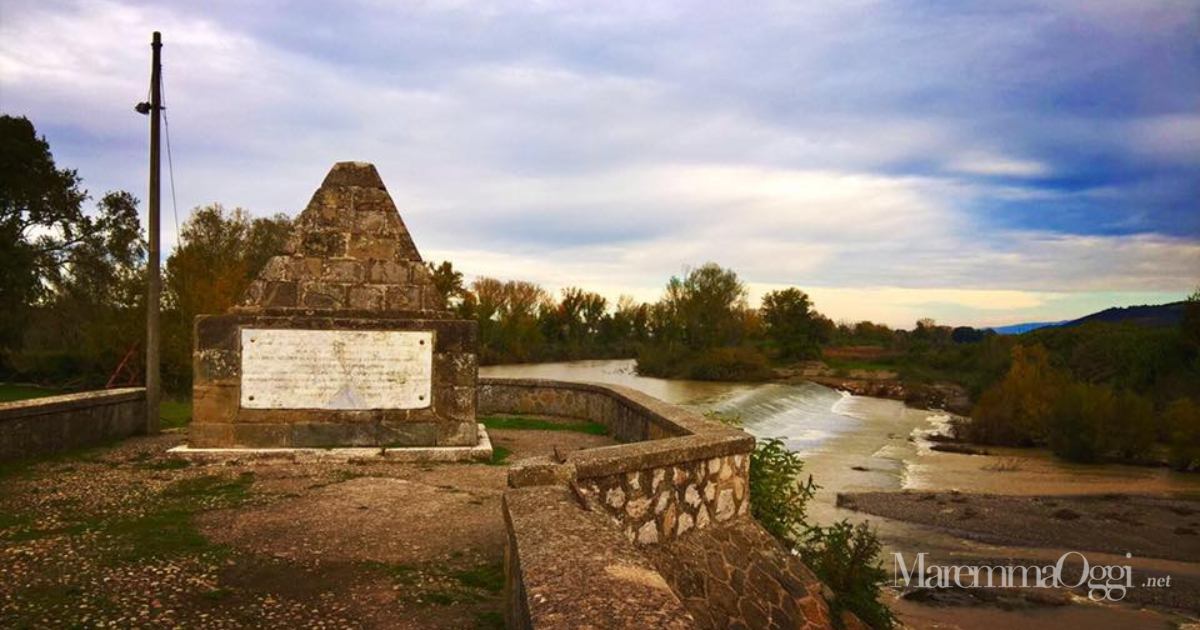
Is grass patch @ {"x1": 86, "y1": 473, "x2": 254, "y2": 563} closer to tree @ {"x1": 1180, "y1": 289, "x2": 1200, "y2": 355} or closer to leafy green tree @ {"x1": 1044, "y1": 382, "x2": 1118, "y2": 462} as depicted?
leafy green tree @ {"x1": 1044, "y1": 382, "x2": 1118, "y2": 462}

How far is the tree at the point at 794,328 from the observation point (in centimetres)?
6009

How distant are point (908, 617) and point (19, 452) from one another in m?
10.3

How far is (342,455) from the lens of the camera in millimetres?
8555

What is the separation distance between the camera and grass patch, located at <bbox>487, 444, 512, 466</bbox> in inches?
351

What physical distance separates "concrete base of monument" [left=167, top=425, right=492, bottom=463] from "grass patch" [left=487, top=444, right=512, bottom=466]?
0.11 meters

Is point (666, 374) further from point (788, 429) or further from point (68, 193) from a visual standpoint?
point (68, 193)

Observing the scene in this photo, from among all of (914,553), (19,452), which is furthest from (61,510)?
(914,553)

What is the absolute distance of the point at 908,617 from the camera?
403 inches

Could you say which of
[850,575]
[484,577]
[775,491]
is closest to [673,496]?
[484,577]

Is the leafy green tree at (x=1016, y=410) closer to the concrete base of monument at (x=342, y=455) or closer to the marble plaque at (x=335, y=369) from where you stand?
the concrete base of monument at (x=342, y=455)

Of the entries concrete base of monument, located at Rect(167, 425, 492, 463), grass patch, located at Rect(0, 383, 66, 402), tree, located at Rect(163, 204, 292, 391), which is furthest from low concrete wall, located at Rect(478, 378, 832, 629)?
grass patch, located at Rect(0, 383, 66, 402)

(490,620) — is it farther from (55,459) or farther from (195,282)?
(195,282)

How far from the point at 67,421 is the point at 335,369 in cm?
322

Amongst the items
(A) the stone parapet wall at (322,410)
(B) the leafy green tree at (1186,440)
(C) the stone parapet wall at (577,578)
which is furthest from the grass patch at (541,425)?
(B) the leafy green tree at (1186,440)
